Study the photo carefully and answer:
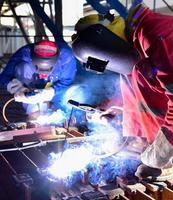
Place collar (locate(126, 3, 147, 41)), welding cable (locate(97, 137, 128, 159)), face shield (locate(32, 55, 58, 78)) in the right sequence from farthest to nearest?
face shield (locate(32, 55, 58, 78))
welding cable (locate(97, 137, 128, 159))
collar (locate(126, 3, 147, 41))

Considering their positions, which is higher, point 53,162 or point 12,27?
point 53,162

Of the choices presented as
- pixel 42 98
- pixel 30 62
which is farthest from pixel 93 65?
pixel 30 62

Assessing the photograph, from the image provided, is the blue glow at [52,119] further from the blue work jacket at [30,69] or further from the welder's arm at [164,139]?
the welder's arm at [164,139]

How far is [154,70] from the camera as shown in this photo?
6.01 feet

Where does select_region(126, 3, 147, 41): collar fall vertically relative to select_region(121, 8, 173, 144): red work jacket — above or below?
above

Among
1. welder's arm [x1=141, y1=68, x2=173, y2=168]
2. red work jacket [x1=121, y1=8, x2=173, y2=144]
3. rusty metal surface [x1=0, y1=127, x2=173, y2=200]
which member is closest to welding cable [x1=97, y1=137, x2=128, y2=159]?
rusty metal surface [x1=0, y1=127, x2=173, y2=200]

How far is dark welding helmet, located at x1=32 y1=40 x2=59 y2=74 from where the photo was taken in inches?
147

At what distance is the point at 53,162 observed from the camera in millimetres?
2406

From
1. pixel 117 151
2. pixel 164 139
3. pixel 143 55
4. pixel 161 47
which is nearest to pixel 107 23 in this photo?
pixel 143 55

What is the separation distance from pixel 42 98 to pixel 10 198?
6.52 ft

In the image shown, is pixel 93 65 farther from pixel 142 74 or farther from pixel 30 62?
pixel 30 62

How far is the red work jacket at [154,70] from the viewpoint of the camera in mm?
1784

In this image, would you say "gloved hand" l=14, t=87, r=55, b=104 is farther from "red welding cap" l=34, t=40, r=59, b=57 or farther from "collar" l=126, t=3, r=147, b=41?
"collar" l=126, t=3, r=147, b=41

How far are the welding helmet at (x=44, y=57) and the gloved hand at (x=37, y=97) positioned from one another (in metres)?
0.23
